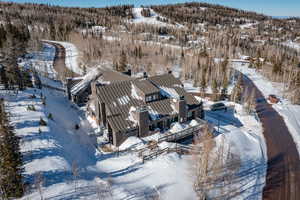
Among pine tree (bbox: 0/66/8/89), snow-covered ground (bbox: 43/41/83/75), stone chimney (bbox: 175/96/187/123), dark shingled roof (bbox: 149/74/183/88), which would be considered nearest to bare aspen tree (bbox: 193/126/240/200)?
stone chimney (bbox: 175/96/187/123)

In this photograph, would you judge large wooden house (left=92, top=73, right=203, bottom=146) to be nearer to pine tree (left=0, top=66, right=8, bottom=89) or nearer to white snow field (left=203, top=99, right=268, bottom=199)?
white snow field (left=203, top=99, right=268, bottom=199)

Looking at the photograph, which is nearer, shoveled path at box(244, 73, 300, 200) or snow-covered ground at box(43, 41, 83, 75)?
shoveled path at box(244, 73, 300, 200)

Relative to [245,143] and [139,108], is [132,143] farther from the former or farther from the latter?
[245,143]

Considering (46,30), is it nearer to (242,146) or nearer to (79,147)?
(79,147)

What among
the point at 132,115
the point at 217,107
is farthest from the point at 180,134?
the point at 217,107

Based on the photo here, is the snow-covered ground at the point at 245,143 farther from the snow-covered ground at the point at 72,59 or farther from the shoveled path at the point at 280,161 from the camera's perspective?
the snow-covered ground at the point at 72,59

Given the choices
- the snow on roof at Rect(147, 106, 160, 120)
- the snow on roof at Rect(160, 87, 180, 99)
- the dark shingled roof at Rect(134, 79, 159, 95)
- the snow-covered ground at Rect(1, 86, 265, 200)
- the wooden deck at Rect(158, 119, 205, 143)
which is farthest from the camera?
→ the snow on roof at Rect(160, 87, 180, 99)
